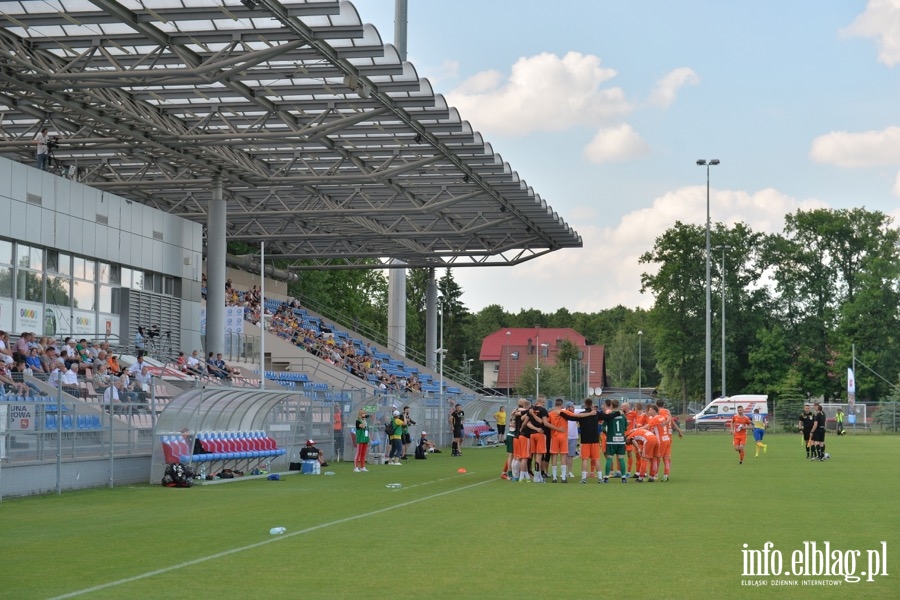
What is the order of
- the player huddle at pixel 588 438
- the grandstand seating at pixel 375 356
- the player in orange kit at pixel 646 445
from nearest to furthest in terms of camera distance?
the player huddle at pixel 588 438, the player in orange kit at pixel 646 445, the grandstand seating at pixel 375 356

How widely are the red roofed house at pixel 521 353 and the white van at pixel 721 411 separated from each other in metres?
56.9

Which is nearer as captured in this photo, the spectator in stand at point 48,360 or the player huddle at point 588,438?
the player huddle at point 588,438

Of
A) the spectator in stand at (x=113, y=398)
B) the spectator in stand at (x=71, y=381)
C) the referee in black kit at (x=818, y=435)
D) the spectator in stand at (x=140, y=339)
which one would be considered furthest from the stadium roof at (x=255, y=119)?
the referee in black kit at (x=818, y=435)

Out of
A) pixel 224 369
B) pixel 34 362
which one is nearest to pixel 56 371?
pixel 34 362

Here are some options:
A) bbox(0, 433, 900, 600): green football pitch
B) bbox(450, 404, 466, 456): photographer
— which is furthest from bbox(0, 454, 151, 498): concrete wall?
bbox(450, 404, 466, 456): photographer

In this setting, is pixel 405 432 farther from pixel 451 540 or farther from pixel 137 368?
pixel 451 540

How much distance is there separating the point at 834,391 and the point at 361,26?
70.8 m

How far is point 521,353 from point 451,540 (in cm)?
12999

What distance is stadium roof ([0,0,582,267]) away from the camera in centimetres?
2897

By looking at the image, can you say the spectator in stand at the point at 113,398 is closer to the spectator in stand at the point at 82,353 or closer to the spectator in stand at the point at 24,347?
the spectator in stand at the point at 24,347

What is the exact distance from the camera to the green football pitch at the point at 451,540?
1093cm

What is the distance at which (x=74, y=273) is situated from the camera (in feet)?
130

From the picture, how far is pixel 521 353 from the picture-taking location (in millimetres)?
144250

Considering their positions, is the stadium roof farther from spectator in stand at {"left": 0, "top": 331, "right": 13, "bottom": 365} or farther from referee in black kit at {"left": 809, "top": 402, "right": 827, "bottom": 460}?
referee in black kit at {"left": 809, "top": 402, "right": 827, "bottom": 460}
